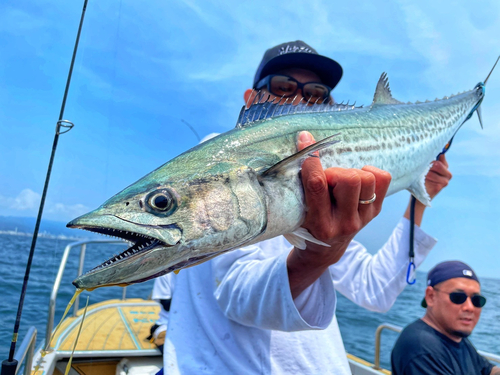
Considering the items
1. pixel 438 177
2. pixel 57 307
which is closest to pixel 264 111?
pixel 438 177

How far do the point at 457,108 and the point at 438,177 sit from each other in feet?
1.80

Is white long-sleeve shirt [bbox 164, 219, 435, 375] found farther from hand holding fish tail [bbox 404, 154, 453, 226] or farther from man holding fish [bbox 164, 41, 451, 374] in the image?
hand holding fish tail [bbox 404, 154, 453, 226]

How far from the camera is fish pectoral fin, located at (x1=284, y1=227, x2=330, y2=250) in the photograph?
4.30 feet

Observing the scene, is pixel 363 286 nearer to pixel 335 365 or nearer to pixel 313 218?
pixel 335 365

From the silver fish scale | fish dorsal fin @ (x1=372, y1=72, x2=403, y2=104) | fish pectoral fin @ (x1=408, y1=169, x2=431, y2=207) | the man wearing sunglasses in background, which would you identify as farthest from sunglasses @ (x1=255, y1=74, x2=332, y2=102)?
the man wearing sunglasses in background

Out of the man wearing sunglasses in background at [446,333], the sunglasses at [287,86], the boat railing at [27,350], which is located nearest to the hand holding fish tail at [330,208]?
the sunglasses at [287,86]

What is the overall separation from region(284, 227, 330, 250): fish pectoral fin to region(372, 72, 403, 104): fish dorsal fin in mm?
1088

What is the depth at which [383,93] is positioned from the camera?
85.6 inches

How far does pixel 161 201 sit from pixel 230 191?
0.74 ft

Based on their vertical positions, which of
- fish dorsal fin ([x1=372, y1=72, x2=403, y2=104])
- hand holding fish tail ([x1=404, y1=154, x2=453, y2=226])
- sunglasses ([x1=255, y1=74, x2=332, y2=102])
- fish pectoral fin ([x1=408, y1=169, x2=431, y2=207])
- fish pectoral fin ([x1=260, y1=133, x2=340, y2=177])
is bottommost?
fish pectoral fin ([x1=260, y1=133, x2=340, y2=177])

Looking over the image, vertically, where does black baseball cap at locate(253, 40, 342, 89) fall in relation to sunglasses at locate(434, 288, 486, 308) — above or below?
above

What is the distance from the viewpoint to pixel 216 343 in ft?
5.34

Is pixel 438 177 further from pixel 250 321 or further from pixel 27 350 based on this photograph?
pixel 27 350

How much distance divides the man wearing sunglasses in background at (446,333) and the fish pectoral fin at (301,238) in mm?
2236
